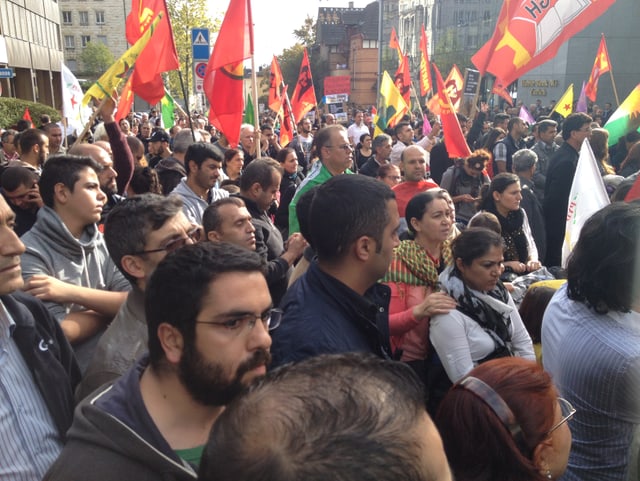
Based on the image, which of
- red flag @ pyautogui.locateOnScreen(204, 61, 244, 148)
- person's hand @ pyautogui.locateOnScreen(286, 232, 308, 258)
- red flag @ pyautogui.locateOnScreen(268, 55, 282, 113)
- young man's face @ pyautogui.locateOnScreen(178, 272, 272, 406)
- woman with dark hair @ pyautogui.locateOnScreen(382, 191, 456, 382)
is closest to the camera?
young man's face @ pyautogui.locateOnScreen(178, 272, 272, 406)

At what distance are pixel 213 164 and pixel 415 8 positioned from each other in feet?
144

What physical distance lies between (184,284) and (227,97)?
4.79 m

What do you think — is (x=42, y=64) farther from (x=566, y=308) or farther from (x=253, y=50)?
(x=566, y=308)

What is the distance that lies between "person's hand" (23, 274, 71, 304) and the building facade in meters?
31.6

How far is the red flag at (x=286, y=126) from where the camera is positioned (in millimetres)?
10602

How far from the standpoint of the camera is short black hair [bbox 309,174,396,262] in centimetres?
227

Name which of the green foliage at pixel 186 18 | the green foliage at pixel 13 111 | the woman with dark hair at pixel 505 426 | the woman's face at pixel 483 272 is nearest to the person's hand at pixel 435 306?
the woman's face at pixel 483 272

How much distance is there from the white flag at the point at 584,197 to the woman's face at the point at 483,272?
1054 mm

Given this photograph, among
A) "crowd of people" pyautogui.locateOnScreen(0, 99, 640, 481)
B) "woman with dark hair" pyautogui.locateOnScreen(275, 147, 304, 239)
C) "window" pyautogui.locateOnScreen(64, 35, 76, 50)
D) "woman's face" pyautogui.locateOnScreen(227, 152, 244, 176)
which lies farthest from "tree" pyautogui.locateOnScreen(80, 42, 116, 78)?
"crowd of people" pyautogui.locateOnScreen(0, 99, 640, 481)

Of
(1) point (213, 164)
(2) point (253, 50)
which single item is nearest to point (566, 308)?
(1) point (213, 164)

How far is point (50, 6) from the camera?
4688 cm

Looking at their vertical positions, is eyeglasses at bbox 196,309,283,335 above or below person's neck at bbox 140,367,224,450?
above

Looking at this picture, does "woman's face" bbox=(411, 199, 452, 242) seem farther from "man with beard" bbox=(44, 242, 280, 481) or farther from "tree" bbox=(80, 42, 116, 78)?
"tree" bbox=(80, 42, 116, 78)

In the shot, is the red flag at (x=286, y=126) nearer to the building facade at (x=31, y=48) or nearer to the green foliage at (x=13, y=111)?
the green foliage at (x=13, y=111)
